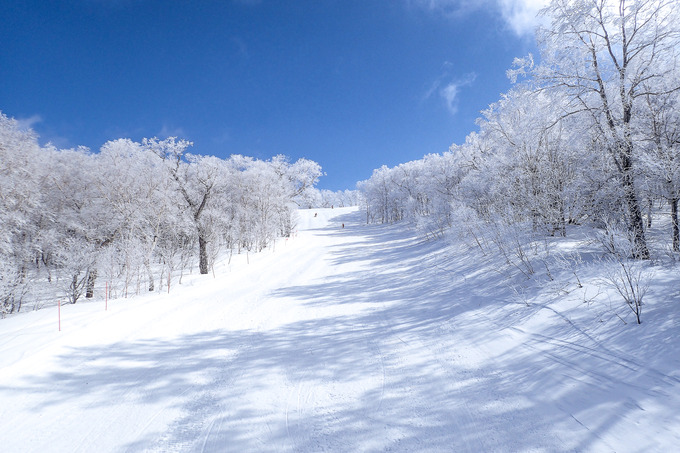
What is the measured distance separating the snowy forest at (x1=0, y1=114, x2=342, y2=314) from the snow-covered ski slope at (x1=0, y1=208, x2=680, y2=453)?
8495mm

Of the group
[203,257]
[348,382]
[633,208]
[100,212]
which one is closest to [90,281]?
[100,212]

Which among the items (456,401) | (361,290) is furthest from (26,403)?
(361,290)

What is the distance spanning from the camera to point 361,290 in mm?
9547

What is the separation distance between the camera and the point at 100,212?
52.2 ft

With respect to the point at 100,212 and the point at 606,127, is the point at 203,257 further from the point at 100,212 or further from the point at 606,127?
the point at 606,127

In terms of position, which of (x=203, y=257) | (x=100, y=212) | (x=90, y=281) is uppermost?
(x=100, y=212)

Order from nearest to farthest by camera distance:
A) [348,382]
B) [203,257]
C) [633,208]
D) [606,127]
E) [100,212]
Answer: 1. [348,382]
2. [633,208]
3. [606,127]
4. [100,212]
5. [203,257]

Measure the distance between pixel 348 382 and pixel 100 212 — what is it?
1935 cm

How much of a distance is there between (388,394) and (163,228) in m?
18.0

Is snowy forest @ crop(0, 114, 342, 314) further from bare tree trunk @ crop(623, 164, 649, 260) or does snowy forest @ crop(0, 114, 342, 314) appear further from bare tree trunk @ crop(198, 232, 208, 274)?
bare tree trunk @ crop(623, 164, 649, 260)

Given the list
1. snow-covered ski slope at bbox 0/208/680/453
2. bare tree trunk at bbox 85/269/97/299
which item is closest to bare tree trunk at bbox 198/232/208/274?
bare tree trunk at bbox 85/269/97/299

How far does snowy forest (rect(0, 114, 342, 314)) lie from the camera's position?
13086 millimetres

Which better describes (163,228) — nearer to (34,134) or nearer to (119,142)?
(119,142)

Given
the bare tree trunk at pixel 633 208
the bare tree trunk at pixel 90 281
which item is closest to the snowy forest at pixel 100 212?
the bare tree trunk at pixel 90 281
